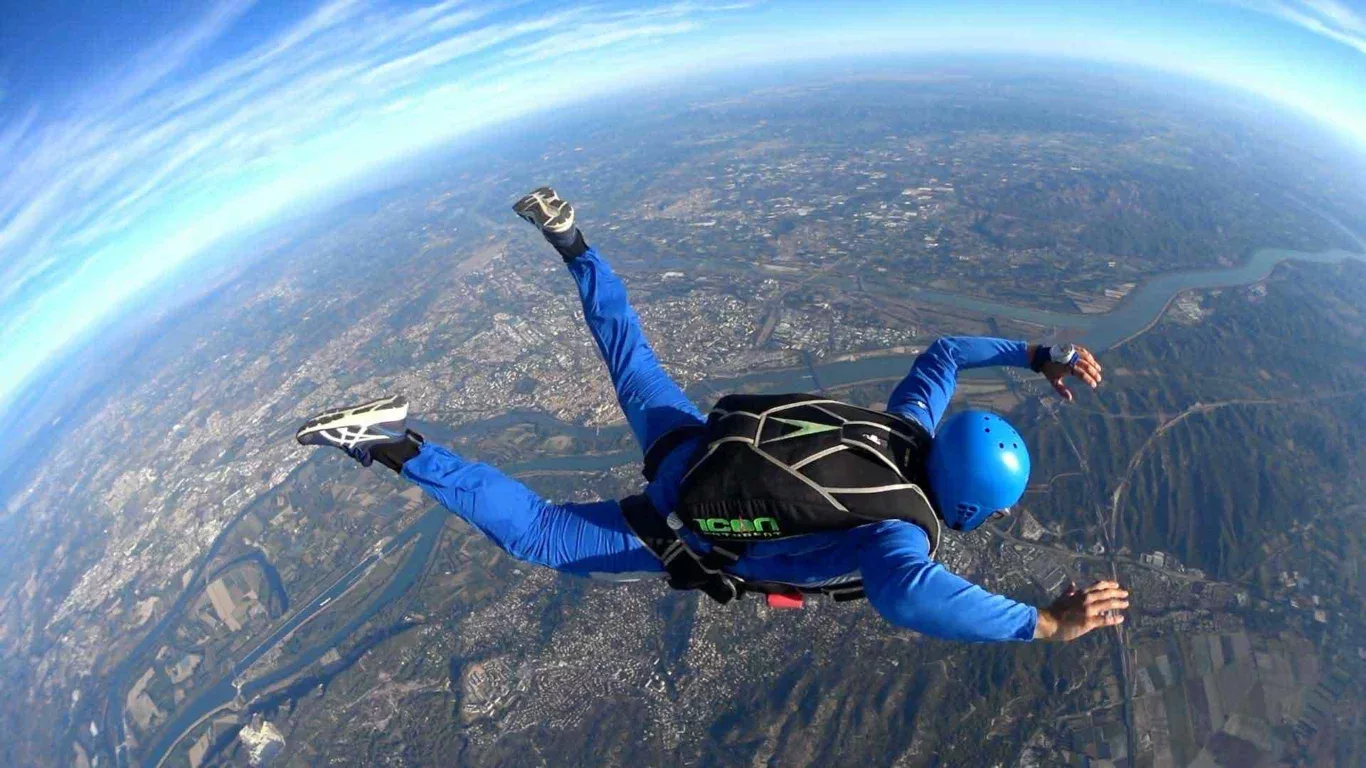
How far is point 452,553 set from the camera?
2258 centimetres

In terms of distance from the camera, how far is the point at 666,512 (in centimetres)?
329

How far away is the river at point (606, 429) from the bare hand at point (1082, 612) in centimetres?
2362

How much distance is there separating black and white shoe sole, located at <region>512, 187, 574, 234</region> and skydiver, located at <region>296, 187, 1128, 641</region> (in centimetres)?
1

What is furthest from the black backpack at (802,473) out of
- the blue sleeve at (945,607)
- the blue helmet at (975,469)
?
the blue sleeve at (945,607)

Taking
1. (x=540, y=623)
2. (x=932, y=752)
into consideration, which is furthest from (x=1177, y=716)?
(x=540, y=623)

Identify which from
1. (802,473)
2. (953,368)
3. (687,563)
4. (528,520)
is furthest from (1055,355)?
(528,520)

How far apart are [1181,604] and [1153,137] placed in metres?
93.6

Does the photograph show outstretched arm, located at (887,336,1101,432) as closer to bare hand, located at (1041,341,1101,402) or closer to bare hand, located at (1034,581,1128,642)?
bare hand, located at (1041,341,1101,402)

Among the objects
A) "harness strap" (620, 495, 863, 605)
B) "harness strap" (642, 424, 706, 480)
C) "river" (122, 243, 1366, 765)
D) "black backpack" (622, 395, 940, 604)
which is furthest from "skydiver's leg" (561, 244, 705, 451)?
"river" (122, 243, 1366, 765)

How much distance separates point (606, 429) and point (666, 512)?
24292 millimetres

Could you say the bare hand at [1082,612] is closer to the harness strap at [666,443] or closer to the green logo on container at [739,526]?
the green logo on container at [739,526]

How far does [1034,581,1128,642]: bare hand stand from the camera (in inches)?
75.2

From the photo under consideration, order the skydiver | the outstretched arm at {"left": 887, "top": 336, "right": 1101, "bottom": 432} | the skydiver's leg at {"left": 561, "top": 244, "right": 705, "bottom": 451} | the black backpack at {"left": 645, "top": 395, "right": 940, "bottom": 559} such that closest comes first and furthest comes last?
the skydiver < the black backpack at {"left": 645, "top": 395, "right": 940, "bottom": 559} < the outstretched arm at {"left": 887, "top": 336, "right": 1101, "bottom": 432} < the skydiver's leg at {"left": 561, "top": 244, "right": 705, "bottom": 451}

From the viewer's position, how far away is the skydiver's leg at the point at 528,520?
10.7 feet
